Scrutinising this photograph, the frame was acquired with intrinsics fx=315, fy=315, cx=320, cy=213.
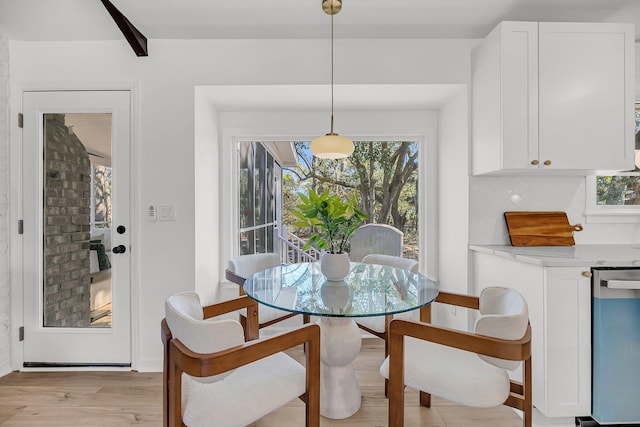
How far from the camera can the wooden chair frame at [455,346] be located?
1171 mm

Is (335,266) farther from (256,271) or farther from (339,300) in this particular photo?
(256,271)

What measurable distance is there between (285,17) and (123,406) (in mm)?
2690

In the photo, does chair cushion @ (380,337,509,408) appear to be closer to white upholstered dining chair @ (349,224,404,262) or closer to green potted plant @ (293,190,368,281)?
green potted plant @ (293,190,368,281)

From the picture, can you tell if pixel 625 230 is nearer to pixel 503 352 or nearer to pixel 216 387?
pixel 503 352

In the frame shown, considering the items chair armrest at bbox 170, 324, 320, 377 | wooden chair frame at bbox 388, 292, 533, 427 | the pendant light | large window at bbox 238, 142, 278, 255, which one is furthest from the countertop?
large window at bbox 238, 142, 278, 255

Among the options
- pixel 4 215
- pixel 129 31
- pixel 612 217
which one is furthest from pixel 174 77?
pixel 612 217

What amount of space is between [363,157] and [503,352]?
211 cm

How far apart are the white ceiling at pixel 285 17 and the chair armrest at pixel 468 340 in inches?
75.8

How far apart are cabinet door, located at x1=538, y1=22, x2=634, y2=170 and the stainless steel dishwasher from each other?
0.78m

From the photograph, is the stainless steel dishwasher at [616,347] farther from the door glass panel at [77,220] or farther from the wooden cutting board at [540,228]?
the door glass panel at [77,220]

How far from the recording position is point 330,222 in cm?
175

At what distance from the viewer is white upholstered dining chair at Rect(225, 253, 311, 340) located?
2.19 metres

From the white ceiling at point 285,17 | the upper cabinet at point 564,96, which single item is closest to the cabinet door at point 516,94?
the upper cabinet at point 564,96

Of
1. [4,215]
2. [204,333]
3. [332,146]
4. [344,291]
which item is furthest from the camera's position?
[4,215]
